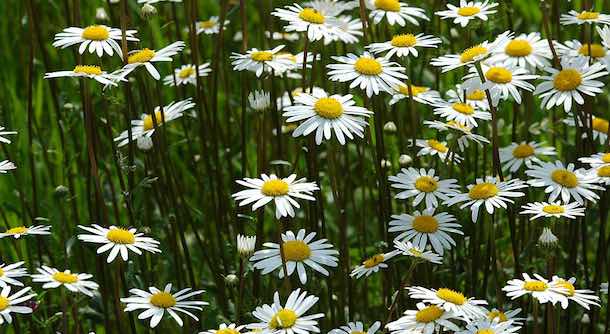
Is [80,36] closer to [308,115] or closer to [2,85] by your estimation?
[308,115]

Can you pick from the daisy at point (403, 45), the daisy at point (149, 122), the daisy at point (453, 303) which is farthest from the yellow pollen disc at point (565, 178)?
the daisy at point (149, 122)

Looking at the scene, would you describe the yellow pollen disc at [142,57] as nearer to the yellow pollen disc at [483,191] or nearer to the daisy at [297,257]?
the daisy at [297,257]

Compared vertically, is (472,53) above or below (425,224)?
above

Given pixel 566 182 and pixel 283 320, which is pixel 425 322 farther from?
pixel 566 182

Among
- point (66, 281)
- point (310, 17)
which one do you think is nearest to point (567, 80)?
point (310, 17)

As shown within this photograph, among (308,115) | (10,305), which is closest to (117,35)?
(308,115)
